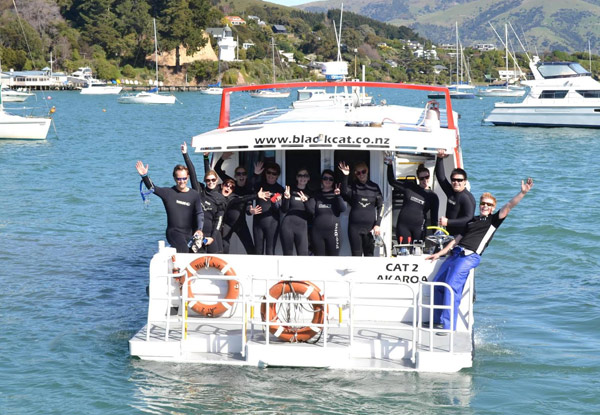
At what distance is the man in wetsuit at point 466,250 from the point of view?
9.30 m

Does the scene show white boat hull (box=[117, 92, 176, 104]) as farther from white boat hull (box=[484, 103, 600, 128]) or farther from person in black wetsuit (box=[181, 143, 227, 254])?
person in black wetsuit (box=[181, 143, 227, 254])

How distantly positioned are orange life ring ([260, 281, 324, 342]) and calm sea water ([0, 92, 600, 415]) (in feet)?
1.53

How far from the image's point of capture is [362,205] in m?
10.5

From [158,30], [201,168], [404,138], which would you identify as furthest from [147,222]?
[158,30]

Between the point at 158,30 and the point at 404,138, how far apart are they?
459 feet

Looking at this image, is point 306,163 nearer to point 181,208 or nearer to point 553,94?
point 181,208

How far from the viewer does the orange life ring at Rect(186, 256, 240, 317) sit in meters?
9.59

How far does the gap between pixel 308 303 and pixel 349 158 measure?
2.91 meters

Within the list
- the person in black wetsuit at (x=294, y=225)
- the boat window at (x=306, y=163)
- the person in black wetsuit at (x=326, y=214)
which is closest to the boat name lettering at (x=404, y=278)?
the person in black wetsuit at (x=326, y=214)

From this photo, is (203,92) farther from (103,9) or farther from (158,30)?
(103,9)

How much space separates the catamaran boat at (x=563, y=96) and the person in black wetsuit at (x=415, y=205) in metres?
40.0

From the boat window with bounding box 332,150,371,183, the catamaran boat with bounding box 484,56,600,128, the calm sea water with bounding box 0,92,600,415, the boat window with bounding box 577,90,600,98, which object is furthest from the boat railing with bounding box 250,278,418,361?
the boat window with bounding box 577,90,600,98

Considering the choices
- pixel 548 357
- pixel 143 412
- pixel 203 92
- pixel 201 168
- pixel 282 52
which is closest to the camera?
pixel 143 412

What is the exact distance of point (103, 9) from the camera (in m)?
148
